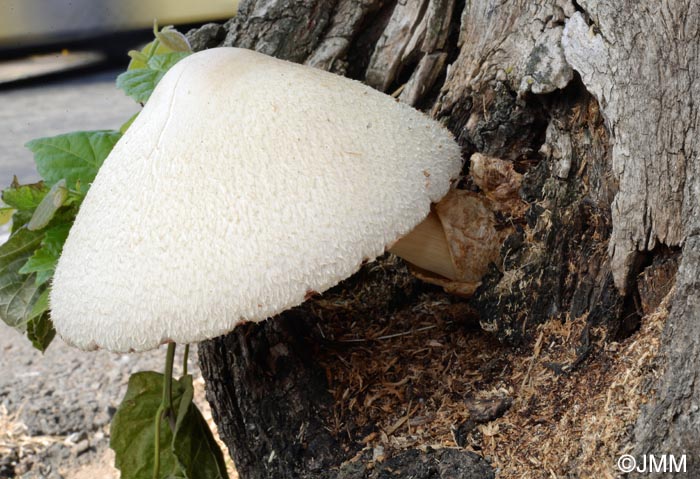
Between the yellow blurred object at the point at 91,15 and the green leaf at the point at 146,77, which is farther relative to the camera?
the yellow blurred object at the point at 91,15

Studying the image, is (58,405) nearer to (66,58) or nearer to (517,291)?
(517,291)

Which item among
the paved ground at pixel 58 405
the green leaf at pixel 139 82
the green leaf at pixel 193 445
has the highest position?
the green leaf at pixel 139 82

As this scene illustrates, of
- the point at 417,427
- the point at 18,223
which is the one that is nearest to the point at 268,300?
the point at 417,427

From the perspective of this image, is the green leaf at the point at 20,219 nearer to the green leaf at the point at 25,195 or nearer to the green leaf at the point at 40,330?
the green leaf at the point at 25,195

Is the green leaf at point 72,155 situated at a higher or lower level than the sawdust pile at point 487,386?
higher

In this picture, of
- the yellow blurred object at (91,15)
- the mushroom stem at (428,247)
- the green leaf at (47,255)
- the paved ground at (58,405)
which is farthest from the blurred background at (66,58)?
the mushroom stem at (428,247)

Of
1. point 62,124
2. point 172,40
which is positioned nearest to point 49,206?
point 172,40

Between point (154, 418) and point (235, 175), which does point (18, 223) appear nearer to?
point (154, 418)

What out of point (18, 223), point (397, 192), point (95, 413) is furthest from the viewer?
point (95, 413)
